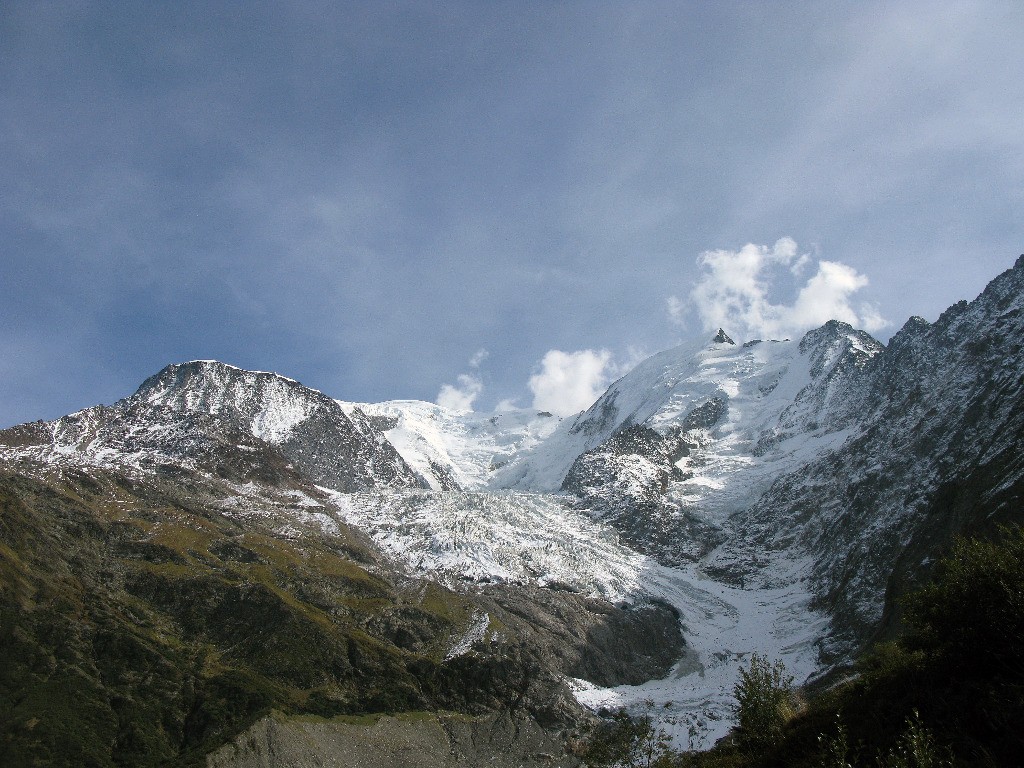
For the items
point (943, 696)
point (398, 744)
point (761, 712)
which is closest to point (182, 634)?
point (398, 744)

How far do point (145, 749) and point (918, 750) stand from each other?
12191 cm

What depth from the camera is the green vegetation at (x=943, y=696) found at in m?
24.7

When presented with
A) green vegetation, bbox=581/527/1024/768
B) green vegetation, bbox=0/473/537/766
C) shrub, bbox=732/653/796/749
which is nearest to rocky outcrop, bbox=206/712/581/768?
green vegetation, bbox=0/473/537/766

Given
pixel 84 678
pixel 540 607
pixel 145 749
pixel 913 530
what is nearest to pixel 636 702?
pixel 540 607

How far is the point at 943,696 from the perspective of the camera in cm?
2948

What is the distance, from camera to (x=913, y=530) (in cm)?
17550

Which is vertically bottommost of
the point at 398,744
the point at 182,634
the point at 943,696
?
the point at 943,696

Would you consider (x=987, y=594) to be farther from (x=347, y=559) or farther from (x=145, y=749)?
(x=347, y=559)

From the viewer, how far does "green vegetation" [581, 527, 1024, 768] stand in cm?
2472

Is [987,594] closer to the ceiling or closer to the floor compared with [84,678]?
closer to the floor

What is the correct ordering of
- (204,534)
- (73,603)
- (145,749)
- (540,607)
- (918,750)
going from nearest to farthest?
(918,750)
(145,749)
(73,603)
(204,534)
(540,607)

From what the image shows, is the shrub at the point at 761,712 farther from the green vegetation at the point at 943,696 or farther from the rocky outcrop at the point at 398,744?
the rocky outcrop at the point at 398,744

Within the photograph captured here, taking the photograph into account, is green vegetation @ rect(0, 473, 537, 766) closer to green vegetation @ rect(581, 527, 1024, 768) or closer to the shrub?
the shrub

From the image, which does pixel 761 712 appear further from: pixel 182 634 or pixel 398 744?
Result: pixel 182 634
